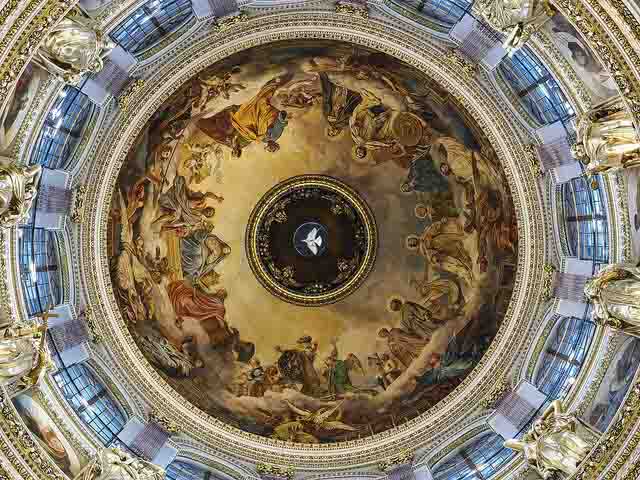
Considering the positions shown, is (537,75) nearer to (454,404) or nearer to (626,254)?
(626,254)

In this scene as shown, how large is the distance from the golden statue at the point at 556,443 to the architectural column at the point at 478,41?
29.7ft

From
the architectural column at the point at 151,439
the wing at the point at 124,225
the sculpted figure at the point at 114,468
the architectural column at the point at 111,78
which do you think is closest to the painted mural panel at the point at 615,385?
the sculpted figure at the point at 114,468

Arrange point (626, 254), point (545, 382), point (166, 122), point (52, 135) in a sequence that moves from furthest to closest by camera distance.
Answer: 1. point (166, 122)
2. point (545, 382)
3. point (52, 135)
4. point (626, 254)

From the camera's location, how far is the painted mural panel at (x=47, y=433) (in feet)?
50.1

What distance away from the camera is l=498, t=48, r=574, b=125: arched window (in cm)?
1585

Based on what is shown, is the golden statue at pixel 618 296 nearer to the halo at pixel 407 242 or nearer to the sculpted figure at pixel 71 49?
the halo at pixel 407 242

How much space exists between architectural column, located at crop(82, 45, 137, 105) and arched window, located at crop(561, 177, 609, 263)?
12.5m

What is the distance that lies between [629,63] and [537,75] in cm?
463

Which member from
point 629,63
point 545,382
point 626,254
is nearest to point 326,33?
point 629,63

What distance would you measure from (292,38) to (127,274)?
9317 mm

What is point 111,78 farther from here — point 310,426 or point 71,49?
point 310,426

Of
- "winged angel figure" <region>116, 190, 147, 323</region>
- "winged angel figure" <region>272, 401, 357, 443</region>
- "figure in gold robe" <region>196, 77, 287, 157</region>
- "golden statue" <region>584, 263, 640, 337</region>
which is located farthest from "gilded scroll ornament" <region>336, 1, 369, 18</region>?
"winged angel figure" <region>272, 401, 357, 443</region>

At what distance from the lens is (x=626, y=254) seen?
49.4ft

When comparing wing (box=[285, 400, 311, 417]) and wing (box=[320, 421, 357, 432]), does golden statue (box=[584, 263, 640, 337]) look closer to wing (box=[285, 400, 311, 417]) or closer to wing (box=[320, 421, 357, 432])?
wing (box=[320, 421, 357, 432])
